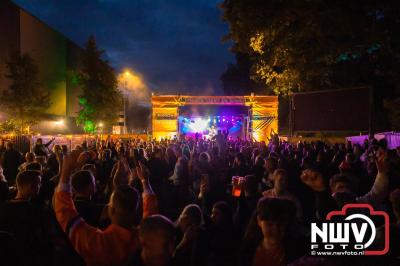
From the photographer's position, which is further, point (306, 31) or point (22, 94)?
point (22, 94)

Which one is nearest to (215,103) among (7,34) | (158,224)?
(7,34)

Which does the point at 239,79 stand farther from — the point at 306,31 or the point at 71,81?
the point at 306,31

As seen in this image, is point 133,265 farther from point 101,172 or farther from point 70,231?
point 101,172

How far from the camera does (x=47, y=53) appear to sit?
41.0 meters

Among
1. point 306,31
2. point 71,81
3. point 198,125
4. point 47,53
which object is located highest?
point 47,53

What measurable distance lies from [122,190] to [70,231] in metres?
0.52

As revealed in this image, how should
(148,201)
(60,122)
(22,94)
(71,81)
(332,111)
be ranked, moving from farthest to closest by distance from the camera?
(71,81), (60,122), (22,94), (332,111), (148,201)

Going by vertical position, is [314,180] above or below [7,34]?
below

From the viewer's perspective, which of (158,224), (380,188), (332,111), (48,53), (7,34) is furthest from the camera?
(48,53)

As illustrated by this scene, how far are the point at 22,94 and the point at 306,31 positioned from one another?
27.0 metres

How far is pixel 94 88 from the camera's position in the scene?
132 ft

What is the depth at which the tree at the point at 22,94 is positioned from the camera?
97.0 ft

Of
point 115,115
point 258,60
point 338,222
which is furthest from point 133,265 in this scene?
point 115,115

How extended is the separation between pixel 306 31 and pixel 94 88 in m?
34.3
